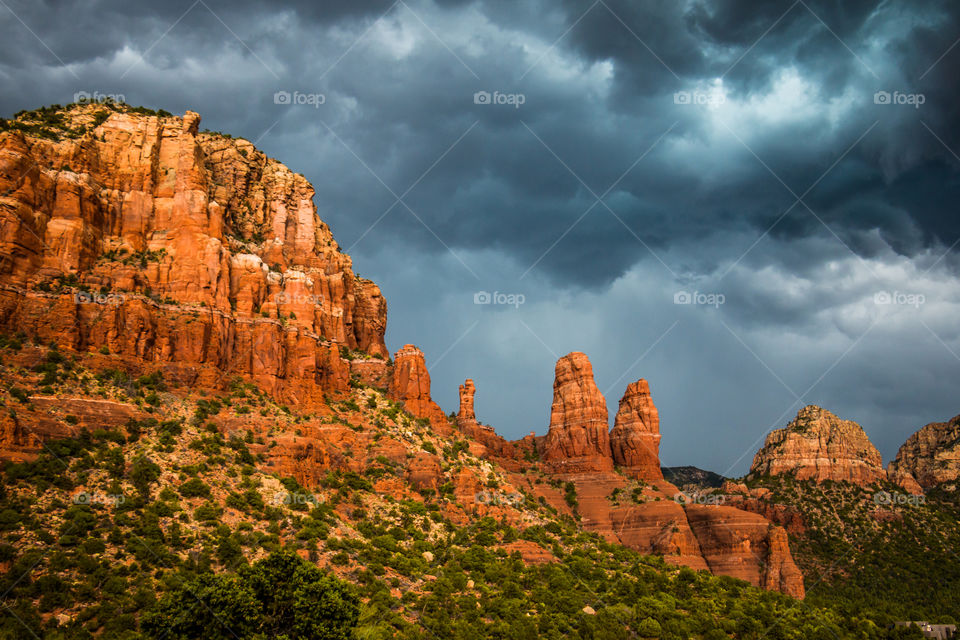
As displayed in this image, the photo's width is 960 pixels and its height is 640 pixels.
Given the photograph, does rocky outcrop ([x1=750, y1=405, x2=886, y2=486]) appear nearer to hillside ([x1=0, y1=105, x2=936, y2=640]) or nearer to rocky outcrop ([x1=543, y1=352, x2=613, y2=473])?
rocky outcrop ([x1=543, y1=352, x2=613, y2=473])

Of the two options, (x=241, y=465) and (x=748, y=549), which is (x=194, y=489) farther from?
(x=748, y=549)

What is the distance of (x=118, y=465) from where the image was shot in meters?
59.3

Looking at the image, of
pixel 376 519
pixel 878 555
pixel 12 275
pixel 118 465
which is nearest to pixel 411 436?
pixel 376 519

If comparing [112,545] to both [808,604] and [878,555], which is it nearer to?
[808,604]

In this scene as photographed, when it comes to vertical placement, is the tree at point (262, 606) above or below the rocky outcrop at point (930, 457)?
below

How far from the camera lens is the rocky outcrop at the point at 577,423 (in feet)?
424

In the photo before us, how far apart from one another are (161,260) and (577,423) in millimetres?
82447

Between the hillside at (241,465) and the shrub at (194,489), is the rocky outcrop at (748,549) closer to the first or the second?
the hillside at (241,465)

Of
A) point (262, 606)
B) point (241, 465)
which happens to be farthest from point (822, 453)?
point (262, 606)

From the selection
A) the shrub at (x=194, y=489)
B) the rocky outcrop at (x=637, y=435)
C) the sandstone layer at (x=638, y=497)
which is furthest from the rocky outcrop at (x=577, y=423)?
the shrub at (x=194, y=489)

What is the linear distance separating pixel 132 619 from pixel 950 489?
177 m

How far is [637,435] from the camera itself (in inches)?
5182

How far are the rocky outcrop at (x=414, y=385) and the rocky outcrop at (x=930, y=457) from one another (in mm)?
122243

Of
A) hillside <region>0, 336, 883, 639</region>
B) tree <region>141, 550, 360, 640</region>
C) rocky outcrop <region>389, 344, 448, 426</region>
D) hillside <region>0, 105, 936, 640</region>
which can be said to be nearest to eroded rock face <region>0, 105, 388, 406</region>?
hillside <region>0, 105, 936, 640</region>
